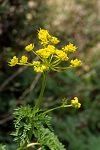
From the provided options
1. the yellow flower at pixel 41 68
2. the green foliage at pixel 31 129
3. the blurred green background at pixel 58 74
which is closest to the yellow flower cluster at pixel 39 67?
the yellow flower at pixel 41 68

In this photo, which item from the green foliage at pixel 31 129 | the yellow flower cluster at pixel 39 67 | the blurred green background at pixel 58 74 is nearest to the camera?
the yellow flower cluster at pixel 39 67

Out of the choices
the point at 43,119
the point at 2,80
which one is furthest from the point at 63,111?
the point at 43,119

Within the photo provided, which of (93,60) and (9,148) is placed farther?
(93,60)

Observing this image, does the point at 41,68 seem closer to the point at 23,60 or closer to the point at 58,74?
the point at 23,60

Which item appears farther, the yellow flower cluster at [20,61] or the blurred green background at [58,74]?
the blurred green background at [58,74]

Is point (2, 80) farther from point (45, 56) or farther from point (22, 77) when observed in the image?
point (45, 56)

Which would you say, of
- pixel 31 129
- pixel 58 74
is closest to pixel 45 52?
pixel 31 129

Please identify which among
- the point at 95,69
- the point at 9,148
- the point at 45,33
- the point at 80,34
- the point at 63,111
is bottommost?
the point at 45,33

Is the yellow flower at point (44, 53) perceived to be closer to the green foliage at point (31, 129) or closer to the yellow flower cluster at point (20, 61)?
the yellow flower cluster at point (20, 61)

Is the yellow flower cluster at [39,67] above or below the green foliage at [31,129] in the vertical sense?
above
